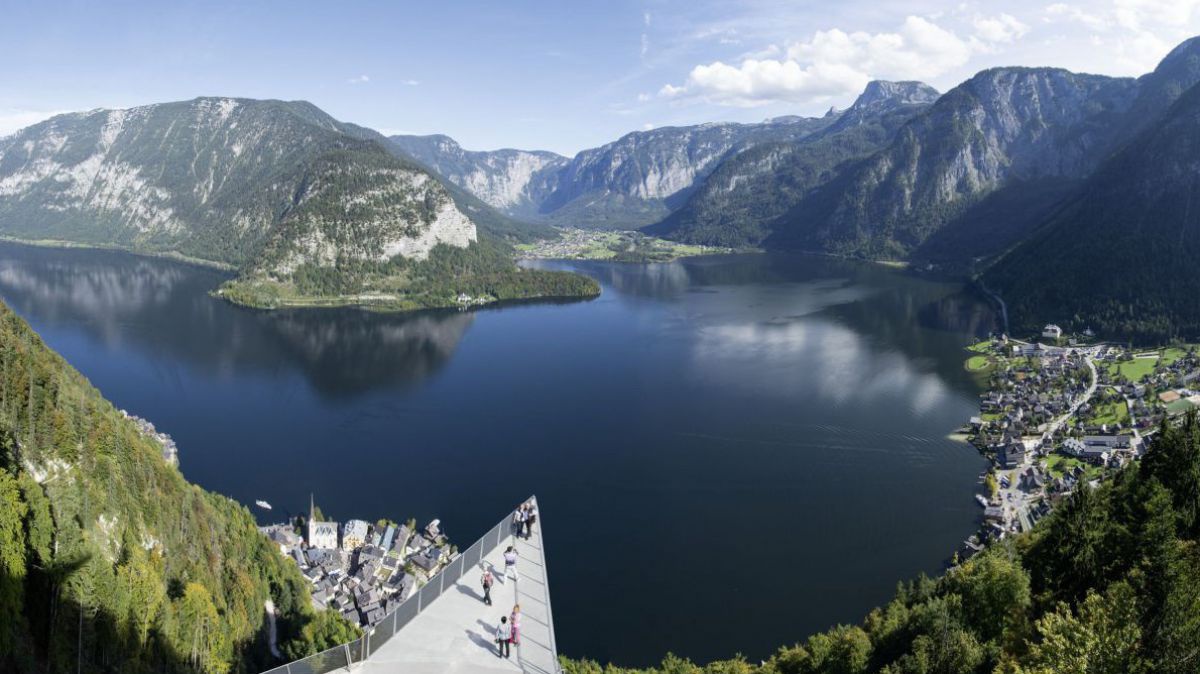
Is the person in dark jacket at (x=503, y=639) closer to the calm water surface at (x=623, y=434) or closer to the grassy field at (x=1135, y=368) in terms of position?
the calm water surface at (x=623, y=434)

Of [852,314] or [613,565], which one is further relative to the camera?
[852,314]

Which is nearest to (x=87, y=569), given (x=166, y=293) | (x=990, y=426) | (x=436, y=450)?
(x=436, y=450)

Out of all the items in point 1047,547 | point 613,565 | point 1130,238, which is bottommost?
point 613,565

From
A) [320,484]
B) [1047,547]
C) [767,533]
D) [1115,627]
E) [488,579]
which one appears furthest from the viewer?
[320,484]

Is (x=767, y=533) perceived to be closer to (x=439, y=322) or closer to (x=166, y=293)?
(x=439, y=322)

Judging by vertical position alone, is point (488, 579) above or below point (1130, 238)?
below

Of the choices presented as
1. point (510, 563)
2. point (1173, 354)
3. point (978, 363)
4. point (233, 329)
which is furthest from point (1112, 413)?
point (233, 329)

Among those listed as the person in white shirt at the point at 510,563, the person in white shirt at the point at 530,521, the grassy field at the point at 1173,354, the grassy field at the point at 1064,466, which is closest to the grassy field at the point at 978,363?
the grassy field at the point at 1173,354

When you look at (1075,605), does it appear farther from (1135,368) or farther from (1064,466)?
(1135,368)
